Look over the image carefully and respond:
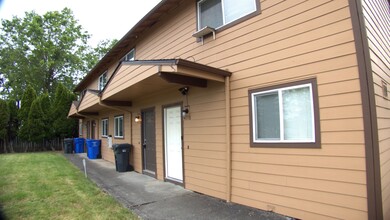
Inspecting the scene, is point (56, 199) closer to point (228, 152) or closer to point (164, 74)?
point (164, 74)

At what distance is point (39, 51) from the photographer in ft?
91.2

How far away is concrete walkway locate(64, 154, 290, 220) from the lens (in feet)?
14.9

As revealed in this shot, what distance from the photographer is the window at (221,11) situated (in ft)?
17.3

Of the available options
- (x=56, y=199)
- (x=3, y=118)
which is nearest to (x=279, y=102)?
(x=56, y=199)

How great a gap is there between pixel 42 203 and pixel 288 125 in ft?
16.5

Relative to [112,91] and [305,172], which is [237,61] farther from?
[112,91]

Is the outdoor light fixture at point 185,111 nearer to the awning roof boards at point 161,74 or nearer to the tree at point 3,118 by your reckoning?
the awning roof boards at point 161,74

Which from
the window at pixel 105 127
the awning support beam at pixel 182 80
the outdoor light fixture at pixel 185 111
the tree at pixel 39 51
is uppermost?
the tree at pixel 39 51

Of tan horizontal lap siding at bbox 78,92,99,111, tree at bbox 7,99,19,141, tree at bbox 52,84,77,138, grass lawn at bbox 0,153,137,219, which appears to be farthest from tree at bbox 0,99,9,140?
grass lawn at bbox 0,153,137,219

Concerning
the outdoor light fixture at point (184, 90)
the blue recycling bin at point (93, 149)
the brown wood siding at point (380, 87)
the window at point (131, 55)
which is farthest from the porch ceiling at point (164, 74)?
the blue recycling bin at point (93, 149)

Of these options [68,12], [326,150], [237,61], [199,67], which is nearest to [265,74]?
[237,61]

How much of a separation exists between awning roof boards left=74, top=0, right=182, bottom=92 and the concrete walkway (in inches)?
193

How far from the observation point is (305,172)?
13.2ft

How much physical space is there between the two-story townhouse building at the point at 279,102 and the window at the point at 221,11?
0.03 m
